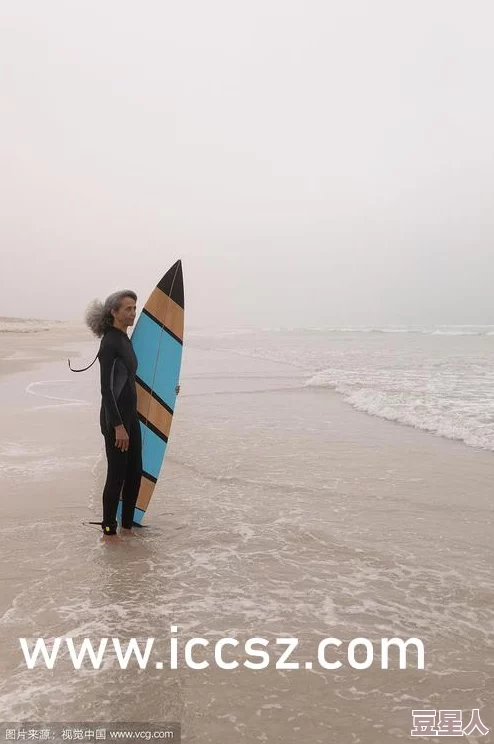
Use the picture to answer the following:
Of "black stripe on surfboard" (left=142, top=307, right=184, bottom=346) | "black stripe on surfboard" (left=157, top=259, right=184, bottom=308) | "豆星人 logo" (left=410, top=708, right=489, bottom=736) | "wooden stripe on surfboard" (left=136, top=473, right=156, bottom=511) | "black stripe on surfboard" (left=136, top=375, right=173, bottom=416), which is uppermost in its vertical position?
"black stripe on surfboard" (left=157, top=259, right=184, bottom=308)

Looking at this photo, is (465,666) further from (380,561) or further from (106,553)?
(106,553)

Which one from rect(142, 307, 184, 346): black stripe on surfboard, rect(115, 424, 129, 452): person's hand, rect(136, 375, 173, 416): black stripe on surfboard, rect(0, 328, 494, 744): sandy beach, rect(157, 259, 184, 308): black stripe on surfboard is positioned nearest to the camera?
rect(0, 328, 494, 744): sandy beach

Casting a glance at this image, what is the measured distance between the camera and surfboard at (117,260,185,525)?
15.4ft

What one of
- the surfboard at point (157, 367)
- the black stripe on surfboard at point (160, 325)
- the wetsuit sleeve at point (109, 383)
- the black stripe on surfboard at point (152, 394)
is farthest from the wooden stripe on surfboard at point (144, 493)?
the black stripe on surfboard at point (160, 325)

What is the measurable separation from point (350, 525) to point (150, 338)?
2.27 meters

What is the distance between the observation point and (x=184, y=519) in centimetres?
449

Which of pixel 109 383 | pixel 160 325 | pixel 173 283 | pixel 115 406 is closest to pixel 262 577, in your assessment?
pixel 115 406

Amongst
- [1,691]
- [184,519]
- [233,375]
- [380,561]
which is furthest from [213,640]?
[233,375]

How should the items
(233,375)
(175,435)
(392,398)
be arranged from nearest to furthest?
1. (175,435)
2. (392,398)
3. (233,375)

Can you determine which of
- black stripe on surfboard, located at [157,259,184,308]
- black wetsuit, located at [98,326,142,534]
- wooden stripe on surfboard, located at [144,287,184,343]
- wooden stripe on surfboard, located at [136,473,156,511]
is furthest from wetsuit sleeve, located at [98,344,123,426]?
black stripe on surfboard, located at [157,259,184,308]

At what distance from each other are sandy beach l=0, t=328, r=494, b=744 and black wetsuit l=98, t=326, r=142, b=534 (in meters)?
0.33

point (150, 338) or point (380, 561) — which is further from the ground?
point (150, 338)

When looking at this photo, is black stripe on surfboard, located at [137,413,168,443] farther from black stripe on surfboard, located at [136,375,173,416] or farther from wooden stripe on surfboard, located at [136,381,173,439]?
black stripe on surfboard, located at [136,375,173,416]

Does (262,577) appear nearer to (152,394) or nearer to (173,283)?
(152,394)
